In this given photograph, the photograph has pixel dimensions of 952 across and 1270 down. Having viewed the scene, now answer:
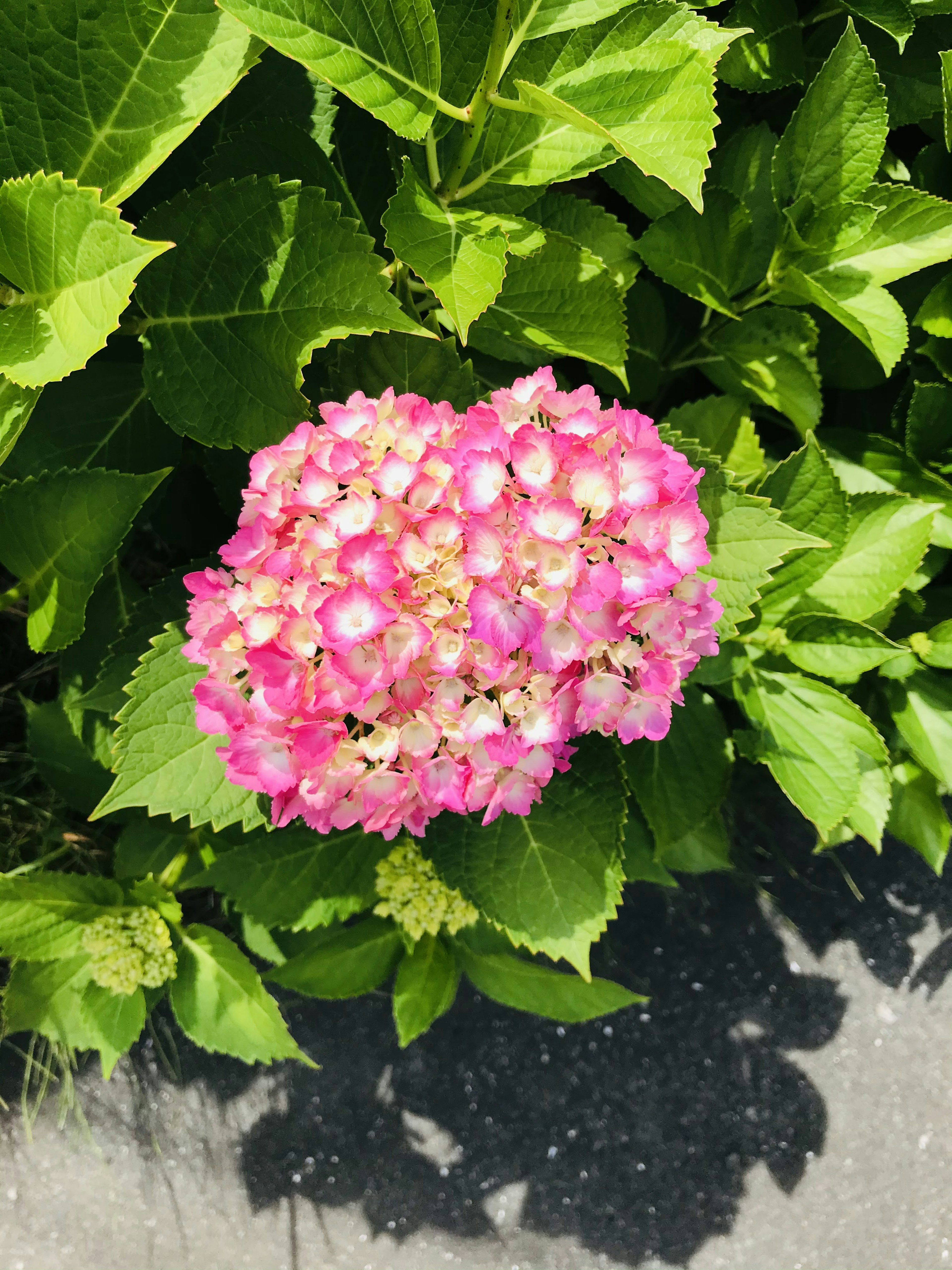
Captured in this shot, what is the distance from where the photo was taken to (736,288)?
97 centimetres

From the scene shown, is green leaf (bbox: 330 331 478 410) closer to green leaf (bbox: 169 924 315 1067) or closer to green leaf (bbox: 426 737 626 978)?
green leaf (bbox: 426 737 626 978)

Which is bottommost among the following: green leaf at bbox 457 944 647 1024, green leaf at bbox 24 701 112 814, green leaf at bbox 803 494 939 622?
green leaf at bbox 457 944 647 1024

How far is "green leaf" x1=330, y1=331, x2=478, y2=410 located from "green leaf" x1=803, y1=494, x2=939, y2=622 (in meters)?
0.43

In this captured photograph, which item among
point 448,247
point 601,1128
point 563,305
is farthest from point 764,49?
point 601,1128

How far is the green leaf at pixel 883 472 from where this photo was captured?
1098 mm

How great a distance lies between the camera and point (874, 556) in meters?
1.01

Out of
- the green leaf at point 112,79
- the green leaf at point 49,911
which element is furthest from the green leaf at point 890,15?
the green leaf at point 49,911

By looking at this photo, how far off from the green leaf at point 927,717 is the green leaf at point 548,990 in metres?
0.45

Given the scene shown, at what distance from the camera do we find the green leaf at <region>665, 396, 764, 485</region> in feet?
3.35

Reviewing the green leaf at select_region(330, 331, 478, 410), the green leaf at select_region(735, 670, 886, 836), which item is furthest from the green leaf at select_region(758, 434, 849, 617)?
the green leaf at select_region(330, 331, 478, 410)

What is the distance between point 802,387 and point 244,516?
0.61m

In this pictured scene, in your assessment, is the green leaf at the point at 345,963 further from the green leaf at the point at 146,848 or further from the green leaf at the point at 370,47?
the green leaf at the point at 370,47

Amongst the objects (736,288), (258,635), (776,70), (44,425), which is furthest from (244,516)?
(776,70)

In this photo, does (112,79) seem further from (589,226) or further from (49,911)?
(49,911)
